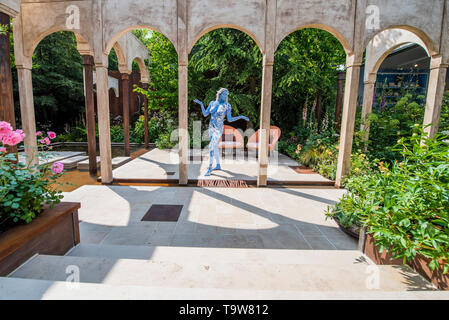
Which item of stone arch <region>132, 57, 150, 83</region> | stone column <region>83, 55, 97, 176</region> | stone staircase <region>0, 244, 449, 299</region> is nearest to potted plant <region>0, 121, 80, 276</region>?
stone staircase <region>0, 244, 449, 299</region>

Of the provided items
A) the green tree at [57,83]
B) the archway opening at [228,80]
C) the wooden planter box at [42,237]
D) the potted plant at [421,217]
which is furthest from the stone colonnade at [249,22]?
the green tree at [57,83]

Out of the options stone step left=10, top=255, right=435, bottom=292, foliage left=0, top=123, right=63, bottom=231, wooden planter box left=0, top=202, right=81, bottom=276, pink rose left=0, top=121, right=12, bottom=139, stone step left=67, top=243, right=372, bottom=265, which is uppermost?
pink rose left=0, top=121, right=12, bottom=139

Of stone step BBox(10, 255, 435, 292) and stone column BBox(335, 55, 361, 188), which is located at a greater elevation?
stone column BBox(335, 55, 361, 188)

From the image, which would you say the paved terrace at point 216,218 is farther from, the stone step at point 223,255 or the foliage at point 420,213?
the foliage at point 420,213

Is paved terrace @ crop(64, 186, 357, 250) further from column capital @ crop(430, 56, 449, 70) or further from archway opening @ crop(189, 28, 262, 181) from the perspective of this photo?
archway opening @ crop(189, 28, 262, 181)

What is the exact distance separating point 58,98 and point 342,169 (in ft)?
50.9

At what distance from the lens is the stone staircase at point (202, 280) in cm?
142

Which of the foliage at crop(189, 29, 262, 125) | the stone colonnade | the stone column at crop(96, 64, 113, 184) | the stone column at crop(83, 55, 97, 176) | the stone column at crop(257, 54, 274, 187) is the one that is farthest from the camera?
the foliage at crop(189, 29, 262, 125)

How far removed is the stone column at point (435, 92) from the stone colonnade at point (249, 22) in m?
0.02

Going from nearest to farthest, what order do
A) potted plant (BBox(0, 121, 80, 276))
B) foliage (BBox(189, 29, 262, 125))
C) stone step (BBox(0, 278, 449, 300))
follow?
stone step (BBox(0, 278, 449, 300)) → potted plant (BBox(0, 121, 80, 276)) → foliage (BBox(189, 29, 262, 125))

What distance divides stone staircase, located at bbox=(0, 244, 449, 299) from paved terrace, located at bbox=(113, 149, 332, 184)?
12.3 ft

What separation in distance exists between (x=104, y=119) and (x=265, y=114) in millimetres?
3513

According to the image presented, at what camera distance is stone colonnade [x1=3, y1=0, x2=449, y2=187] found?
491cm
